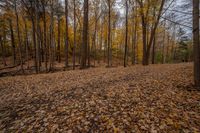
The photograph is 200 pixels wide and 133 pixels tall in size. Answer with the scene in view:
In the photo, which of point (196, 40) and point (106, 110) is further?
point (196, 40)

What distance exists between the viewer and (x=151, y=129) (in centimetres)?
321

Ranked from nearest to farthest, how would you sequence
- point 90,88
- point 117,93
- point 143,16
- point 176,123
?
point 176,123 → point 117,93 → point 90,88 → point 143,16

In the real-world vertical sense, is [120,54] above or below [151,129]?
above

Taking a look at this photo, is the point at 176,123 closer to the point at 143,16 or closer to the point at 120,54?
the point at 143,16

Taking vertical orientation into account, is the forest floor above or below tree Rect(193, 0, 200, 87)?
below

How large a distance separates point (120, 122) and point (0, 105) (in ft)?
14.0

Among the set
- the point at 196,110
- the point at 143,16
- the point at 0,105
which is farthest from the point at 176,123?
the point at 143,16

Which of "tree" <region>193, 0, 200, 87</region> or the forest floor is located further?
"tree" <region>193, 0, 200, 87</region>

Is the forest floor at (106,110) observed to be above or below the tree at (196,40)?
below

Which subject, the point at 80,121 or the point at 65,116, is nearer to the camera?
the point at 80,121

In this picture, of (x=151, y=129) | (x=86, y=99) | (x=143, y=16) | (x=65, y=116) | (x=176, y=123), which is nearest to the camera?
(x=151, y=129)

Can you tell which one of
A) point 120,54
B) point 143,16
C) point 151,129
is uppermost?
point 143,16

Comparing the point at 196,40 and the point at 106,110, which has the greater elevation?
the point at 196,40

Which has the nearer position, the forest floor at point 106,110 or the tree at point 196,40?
the forest floor at point 106,110
